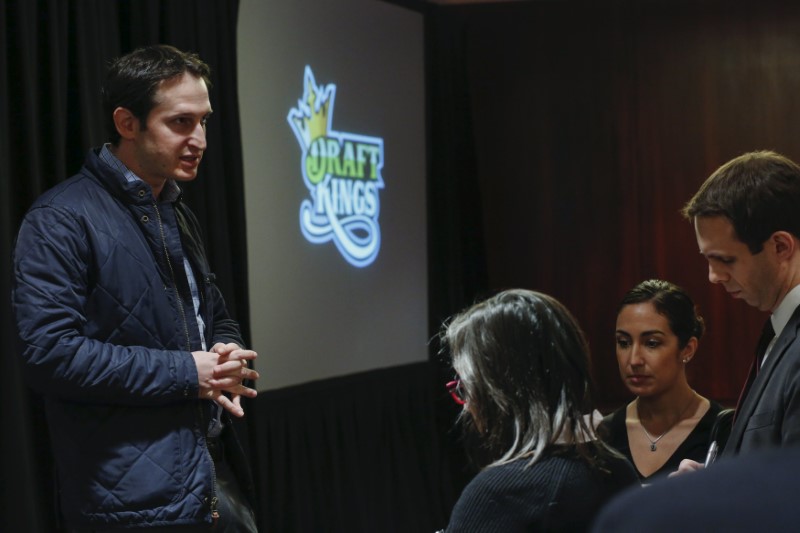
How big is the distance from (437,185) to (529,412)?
174 inches

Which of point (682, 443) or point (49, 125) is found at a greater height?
point (49, 125)

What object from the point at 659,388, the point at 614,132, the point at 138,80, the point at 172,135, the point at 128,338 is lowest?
the point at 659,388

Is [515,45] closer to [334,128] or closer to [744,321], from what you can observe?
[334,128]

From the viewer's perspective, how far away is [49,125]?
130 inches

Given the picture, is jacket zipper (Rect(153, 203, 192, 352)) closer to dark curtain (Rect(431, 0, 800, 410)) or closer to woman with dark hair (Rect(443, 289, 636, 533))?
woman with dark hair (Rect(443, 289, 636, 533))

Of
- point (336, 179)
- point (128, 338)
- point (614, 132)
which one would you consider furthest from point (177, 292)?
point (614, 132)

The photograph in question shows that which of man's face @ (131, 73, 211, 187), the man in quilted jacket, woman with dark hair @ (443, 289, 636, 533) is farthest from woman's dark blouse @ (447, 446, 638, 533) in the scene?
man's face @ (131, 73, 211, 187)

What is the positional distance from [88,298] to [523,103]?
4427mm

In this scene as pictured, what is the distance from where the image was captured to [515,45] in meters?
6.05

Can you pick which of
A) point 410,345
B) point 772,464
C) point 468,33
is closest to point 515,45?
point 468,33

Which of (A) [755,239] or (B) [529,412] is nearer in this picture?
(B) [529,412]

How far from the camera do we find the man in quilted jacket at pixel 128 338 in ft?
6.21

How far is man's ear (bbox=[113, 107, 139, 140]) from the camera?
212cm

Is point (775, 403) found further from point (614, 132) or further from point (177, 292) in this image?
point (614, 132)
